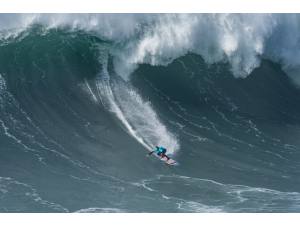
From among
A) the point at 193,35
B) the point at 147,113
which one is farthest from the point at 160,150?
the point at 193,35

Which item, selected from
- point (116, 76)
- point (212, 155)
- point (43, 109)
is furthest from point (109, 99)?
point (212, 155)

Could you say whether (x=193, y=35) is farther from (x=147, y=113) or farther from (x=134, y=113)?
(x=134, y=113)

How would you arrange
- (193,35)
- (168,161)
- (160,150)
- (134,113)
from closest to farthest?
(160,150) → (168,161) → (134,113) → (193,35)

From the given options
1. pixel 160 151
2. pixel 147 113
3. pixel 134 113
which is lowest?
pixel 160 151

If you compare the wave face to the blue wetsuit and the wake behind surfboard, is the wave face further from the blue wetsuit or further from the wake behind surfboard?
the blue wetsuit

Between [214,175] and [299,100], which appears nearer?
[214,175]

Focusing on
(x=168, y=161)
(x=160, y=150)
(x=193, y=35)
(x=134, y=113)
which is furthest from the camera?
(x=193, y=35)

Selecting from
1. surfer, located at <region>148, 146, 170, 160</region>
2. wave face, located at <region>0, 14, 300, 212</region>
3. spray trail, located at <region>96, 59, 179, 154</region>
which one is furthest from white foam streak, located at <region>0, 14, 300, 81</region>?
surfer, located at <region>148, 146, 170, 160</region>

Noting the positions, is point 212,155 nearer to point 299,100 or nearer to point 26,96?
point 299,100
